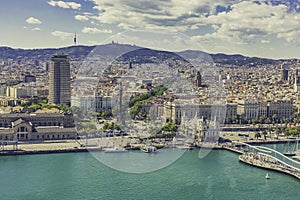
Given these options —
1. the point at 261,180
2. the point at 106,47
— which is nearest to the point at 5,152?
the point at 261,180

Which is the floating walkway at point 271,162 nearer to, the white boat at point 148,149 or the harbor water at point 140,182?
the harbor water at point 140,182

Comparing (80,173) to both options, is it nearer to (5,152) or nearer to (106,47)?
(5,152)

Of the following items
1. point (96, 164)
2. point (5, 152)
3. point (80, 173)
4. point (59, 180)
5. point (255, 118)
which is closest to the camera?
point (59, 180)

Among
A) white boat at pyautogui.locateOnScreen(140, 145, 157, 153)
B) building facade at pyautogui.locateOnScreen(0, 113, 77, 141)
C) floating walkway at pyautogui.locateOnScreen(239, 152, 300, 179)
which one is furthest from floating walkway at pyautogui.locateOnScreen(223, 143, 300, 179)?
building facade at pyautogui.locateOnScreen(0, 113, 77, 141)

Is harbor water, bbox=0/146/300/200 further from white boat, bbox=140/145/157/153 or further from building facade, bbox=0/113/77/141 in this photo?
building facade, bbox=0/113/77/141

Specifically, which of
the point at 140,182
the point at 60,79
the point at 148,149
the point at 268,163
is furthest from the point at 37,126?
the point at 268,163
